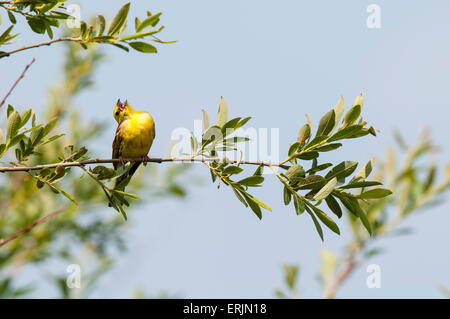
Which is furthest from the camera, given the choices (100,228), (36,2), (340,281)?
(100,228)

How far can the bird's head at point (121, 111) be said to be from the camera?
532 cm

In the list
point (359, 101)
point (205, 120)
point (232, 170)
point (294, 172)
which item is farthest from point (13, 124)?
point (359, 101)

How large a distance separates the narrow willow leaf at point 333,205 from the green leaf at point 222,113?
1.76ft

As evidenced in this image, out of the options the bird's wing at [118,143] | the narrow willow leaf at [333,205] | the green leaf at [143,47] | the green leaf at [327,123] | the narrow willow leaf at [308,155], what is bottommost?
the narrow willow leaf at [333,205]

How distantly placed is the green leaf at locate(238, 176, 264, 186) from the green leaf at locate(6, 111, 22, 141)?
97 centimetres

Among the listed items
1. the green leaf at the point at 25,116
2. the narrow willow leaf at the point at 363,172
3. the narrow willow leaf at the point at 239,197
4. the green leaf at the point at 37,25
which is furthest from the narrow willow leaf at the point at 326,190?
the green leaf at the point at 37,25

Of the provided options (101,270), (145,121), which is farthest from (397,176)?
(101,270)

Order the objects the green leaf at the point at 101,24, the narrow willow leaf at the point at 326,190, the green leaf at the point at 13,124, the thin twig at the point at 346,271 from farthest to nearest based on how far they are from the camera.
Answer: the thin twig at the point at 346,271, the green leaf at the point at 101,24, the green leaf at the point at 13,124, the narrow willow leaf at the point at 326,190

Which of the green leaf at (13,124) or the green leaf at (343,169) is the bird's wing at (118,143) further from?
the green leaf at (343,169)

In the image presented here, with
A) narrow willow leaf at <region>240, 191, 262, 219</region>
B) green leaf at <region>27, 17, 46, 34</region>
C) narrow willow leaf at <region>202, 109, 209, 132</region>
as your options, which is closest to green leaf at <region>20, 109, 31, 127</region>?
green leaf at <region>27, 17, 46, 34</region>

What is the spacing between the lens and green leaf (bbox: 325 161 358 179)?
7.68 feet
